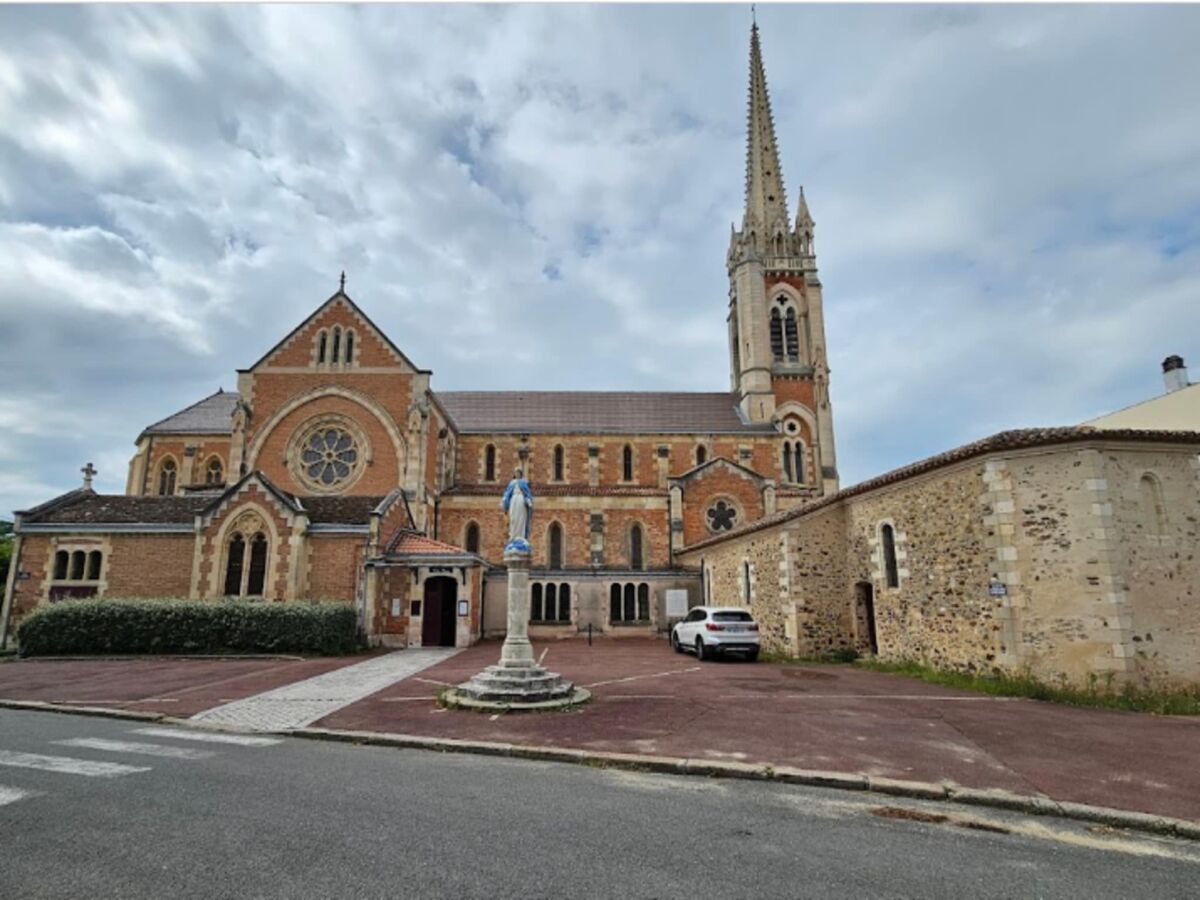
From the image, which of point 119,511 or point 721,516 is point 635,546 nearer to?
point 721,516

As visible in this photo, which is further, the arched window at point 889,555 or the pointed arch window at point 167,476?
the pointed arch window at point 167,476

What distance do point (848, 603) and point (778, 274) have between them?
100 ft

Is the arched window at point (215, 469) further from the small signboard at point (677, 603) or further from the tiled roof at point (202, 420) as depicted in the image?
the small signboard at point (677, 603)

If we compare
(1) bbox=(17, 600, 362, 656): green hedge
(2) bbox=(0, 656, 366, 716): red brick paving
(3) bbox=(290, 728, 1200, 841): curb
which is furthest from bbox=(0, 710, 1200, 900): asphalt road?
(1) bbox=(17, 600, 362, 656): green hedge

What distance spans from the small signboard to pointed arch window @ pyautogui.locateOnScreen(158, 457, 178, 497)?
28595mm

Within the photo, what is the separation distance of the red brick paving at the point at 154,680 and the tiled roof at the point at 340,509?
5.40 m

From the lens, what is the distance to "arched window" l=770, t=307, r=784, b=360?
4219cm

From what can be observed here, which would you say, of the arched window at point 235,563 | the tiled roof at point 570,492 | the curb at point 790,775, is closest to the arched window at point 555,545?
the tiled roof at point 570,492

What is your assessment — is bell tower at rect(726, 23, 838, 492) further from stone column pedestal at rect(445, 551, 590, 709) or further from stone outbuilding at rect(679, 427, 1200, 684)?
stone column pedestal at rect(445, 551, 590, 709)

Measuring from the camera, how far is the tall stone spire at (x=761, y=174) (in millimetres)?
44594

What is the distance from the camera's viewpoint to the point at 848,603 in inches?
729

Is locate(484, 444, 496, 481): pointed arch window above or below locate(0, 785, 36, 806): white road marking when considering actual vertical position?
above

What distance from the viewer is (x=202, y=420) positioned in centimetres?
3741

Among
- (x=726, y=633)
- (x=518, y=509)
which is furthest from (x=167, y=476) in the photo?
(x=726, y=633)
